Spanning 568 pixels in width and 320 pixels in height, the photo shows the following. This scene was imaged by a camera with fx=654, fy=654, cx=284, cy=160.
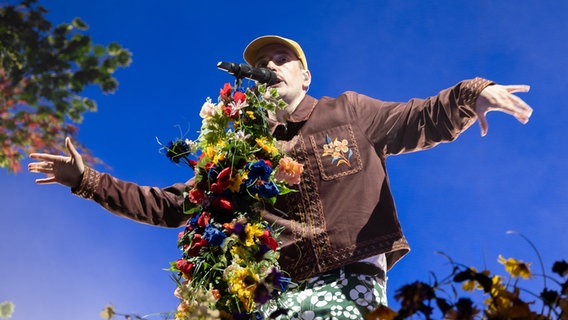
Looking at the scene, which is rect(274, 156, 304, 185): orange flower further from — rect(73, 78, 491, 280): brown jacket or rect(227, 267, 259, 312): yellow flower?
rect(227, 267, 259, 312): yellow flower

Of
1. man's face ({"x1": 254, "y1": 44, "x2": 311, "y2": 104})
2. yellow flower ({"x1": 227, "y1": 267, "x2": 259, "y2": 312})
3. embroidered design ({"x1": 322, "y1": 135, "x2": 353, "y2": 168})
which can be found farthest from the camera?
man's face ({"x1": 254, "y1": 44, "x2": 311, "y2": 104})

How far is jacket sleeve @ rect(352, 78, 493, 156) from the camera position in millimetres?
2961

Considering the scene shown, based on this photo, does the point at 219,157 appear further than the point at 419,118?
No

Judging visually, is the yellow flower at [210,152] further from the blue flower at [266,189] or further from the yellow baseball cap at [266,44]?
the yellow baseball cap at [266,44]

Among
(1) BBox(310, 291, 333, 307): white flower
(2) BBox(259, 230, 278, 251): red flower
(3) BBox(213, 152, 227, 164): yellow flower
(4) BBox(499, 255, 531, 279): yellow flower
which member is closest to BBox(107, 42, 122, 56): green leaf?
(3) BBox(213, 152, 227, 164): yellow flower

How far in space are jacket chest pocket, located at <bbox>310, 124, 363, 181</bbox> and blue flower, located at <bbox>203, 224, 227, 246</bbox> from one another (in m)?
0.69

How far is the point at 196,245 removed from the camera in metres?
2.82

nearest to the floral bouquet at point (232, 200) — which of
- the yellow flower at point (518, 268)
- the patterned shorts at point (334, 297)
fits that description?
the patterned shorts at point (334, 297)

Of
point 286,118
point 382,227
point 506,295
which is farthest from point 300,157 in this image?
point 506,295

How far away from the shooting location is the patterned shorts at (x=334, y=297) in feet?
8.95

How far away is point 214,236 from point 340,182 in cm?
75

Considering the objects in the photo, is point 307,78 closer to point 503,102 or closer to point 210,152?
point 210,152

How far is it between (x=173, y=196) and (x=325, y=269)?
3.18 ft

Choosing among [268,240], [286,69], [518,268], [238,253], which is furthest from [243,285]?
[286,69]
